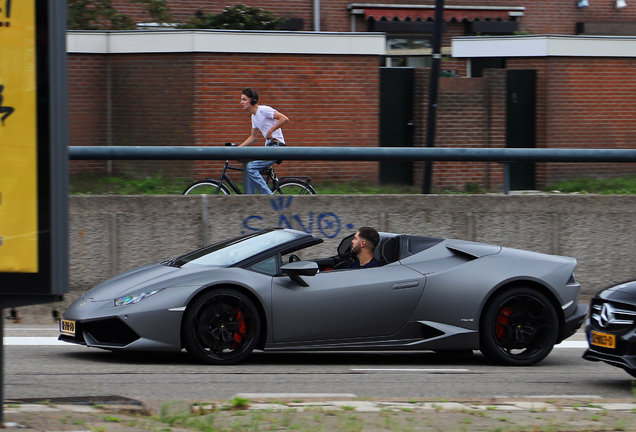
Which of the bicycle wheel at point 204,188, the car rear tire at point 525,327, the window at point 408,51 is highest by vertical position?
the window at point 408,51

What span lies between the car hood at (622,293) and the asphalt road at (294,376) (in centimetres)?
68

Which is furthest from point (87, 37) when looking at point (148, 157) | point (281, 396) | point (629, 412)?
point (629, 412)

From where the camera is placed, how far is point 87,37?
15945 millimetres

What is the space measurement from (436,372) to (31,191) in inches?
151

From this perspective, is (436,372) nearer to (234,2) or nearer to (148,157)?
(148,157)

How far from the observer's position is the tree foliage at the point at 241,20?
18.7m

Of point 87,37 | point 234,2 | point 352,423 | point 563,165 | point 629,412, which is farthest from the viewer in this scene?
point 234,2

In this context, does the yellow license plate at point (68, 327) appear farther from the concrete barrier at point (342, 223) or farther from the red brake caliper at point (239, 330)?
the concrete barrier at point (342, 223)

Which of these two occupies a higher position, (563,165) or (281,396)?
(563,165)

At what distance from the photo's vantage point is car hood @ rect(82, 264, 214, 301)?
690 centimetres

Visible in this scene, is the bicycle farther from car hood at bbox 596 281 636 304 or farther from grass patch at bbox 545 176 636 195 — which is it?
car hood at bbox 596 281 636 304

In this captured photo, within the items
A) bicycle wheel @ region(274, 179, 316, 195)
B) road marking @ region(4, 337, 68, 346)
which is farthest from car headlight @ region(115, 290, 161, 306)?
bicycle wheel @ region(274, 179, 316, 195)

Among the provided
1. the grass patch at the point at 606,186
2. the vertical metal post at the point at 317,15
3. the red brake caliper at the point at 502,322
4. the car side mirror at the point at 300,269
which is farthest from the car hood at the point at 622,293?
the vertical metal post at the point at 317,15

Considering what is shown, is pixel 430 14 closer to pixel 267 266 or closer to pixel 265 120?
pixel 265 120
